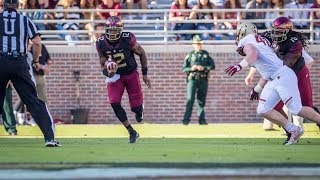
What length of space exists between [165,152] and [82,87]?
13.2 m

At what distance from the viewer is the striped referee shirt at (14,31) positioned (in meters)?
14.0

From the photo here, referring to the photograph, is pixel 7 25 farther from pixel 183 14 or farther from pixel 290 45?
pixel 183 14

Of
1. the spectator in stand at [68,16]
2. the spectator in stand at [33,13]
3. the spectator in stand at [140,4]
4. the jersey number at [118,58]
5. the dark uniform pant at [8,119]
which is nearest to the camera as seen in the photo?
the jersey number at [118,58]

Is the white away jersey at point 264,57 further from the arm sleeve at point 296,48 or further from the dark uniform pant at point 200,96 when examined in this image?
the dark uniform pant at point 200,96

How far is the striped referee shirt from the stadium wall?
37.7 ft

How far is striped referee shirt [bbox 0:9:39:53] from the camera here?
14.0 meters

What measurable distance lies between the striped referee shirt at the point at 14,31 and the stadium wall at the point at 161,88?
37.7 feet

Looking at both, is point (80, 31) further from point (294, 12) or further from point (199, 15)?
point (294, 12)

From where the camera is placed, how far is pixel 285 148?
44.6 feet

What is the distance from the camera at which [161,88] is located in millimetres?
25719

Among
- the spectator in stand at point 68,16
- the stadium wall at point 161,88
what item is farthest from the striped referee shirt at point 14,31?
the stadium wall at point 161,88

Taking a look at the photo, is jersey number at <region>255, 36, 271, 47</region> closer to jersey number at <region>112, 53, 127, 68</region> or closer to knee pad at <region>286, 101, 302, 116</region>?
knee pad at <region>286, 101, 302, 116</region>

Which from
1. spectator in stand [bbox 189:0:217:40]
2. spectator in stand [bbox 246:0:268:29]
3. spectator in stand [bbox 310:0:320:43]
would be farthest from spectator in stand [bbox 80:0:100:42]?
spectator in stand [bbox 310:0:320:43]

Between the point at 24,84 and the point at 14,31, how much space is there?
2.27 feet
